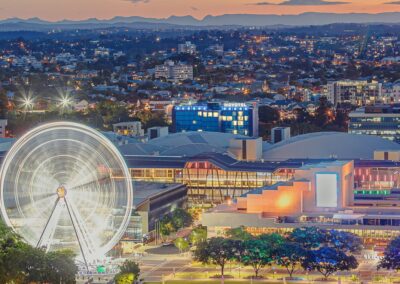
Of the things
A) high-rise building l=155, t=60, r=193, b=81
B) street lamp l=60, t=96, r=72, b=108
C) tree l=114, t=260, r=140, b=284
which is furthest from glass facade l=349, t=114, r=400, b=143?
high-rise building l=155, t=60, r=193, b=81

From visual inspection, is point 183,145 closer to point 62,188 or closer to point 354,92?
point 62,188

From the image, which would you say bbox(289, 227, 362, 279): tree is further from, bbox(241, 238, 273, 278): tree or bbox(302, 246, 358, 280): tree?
bbox(241, 238, 273, 278): tree

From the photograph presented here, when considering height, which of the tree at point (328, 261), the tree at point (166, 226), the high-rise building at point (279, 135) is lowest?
the high-rise building at point (279, 135)

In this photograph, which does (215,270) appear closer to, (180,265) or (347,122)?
(180,265)

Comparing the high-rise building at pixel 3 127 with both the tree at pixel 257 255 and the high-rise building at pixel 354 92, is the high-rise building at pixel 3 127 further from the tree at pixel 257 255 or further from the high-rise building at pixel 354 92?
the tree at pixel 257 255

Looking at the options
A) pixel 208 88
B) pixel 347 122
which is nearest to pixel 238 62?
pixel 208 88

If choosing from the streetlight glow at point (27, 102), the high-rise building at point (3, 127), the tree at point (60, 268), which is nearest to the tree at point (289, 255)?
the tree at point (60, 268)

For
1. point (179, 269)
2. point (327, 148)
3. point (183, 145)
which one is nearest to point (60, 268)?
point (179, 269)
